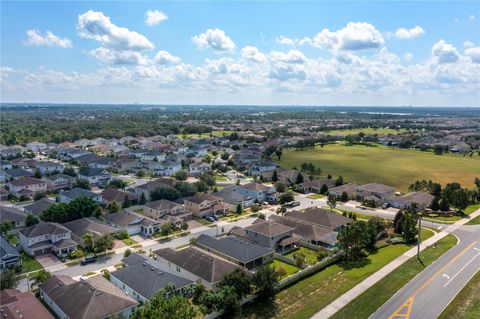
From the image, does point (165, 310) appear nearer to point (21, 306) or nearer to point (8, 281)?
point (21, 306)

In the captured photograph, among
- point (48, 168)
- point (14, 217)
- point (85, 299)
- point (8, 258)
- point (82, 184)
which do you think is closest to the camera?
point (85, 299)

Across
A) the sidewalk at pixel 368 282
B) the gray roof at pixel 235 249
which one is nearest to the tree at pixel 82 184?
the gray roof at pixel 235 249

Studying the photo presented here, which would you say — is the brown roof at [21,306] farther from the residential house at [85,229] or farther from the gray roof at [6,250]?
the residential house at [85,229]

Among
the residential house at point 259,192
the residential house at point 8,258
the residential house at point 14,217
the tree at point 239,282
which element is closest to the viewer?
the tree at point 239,282

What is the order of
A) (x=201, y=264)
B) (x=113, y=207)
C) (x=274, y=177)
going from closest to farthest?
(x=201, y=264), (x=113, y=207), (x=274, y=177)

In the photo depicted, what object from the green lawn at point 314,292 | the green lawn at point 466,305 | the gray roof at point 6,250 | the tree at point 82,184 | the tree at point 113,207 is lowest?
the green lawn at point 314,292

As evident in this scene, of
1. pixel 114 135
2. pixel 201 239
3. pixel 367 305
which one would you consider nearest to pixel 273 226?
pixel 201 239

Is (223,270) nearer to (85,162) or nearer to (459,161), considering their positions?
(85,162)

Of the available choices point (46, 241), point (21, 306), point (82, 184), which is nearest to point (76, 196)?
point (82, 184)
